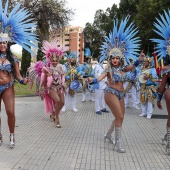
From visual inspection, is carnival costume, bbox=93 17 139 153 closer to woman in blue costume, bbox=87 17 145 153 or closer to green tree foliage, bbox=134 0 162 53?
woman in blue costume, bbox=87 17 145 153

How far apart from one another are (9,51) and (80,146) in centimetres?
217

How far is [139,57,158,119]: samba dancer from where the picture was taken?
8328mm

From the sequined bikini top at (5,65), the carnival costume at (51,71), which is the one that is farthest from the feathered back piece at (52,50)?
the sequined bikini top at (5,65)

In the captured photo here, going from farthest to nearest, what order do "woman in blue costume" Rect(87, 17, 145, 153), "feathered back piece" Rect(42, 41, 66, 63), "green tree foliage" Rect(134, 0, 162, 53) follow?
"green tree foliage" Rect(134, 0, 162, 53), "feathered back piece" Rect(42, 41, 66, 63), "woman in blue costume" Rect(87, 17, 145, 153)

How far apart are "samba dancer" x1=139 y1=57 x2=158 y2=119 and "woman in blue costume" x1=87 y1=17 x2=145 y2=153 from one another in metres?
2.80

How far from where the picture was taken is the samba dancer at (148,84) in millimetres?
8328

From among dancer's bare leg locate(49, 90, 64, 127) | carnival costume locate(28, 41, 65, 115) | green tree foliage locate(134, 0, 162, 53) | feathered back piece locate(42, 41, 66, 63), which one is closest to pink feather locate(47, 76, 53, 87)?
carnival costume locate(28, 41, 65, 115)

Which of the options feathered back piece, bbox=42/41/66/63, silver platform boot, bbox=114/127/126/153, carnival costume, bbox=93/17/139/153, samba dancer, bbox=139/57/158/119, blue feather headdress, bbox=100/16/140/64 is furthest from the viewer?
samba dancer, bbox=139/57/158/119

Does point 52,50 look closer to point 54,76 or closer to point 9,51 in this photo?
point 54,76

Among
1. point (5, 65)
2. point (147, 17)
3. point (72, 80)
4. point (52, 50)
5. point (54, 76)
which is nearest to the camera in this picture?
point (5, 65)

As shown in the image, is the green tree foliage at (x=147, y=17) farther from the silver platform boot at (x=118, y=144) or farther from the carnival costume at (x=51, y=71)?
the silver platform boot at (x=118, y=144)

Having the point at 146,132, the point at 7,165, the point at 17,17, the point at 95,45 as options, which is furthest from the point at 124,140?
the point at 95,45

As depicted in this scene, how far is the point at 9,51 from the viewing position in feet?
17.2

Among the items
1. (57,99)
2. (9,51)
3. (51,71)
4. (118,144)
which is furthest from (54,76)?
(118,144)
